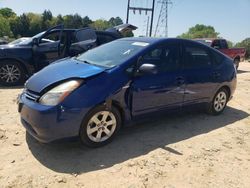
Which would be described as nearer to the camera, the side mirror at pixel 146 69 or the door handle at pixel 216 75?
the side mirror at pixel 146 69

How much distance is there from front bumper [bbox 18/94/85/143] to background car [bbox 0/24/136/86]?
481cm

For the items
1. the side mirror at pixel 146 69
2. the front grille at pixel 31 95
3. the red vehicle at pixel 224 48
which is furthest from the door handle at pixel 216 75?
the red vehicle at pixel 224 48

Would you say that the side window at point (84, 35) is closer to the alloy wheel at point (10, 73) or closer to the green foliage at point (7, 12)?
the alloy wheel at point (10, 73)

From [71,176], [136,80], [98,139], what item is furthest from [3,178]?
[136,80]

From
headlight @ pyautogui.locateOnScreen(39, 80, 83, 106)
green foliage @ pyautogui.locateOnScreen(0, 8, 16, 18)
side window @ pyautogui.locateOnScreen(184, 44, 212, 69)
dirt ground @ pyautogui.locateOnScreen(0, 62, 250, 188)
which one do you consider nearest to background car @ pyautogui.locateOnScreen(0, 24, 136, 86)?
dirt ground @ pyautogui.locateOnScreen(0, 62, 250, 188)

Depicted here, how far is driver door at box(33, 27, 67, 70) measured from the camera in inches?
336

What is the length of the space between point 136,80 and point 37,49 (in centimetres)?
507

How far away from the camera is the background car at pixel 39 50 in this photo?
8.20 metres

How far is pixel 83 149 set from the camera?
162 inches

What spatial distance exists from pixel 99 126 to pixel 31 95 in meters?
1.02

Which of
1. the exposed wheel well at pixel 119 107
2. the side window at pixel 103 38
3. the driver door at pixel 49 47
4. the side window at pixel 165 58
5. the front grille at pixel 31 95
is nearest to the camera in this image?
the front grille at pixel 31 95

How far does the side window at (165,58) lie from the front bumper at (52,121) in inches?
59.5

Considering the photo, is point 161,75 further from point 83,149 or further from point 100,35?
point 100,35

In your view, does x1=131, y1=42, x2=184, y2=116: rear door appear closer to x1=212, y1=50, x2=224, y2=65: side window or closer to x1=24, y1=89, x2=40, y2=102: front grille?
x1=212, y1=50, x2=224, y2=65: side window
